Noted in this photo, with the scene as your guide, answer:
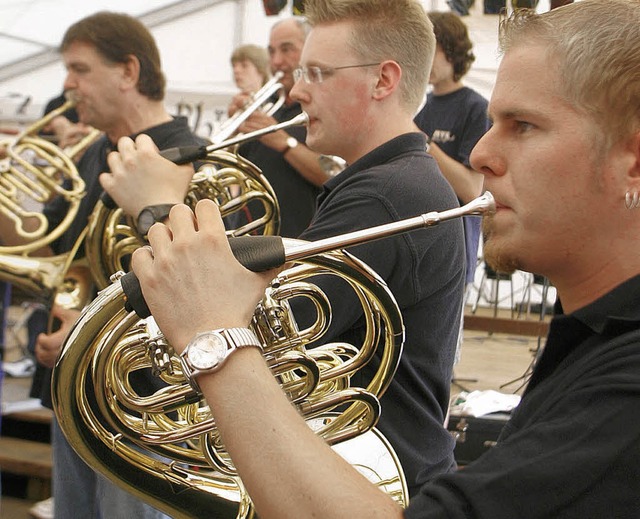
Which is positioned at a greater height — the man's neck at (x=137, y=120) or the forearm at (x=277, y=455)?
the forearm at (x=277, y=455)

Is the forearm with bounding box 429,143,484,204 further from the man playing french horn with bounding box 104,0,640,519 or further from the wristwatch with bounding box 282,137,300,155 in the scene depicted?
the man playing french horn with bounding box 104,0,640,519

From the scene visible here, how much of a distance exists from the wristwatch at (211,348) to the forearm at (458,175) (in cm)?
219

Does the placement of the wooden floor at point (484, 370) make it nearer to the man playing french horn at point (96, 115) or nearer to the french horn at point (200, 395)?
the man playing french horn at point (96, 115)

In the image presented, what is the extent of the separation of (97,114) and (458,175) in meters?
1.24

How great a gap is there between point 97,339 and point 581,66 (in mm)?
752

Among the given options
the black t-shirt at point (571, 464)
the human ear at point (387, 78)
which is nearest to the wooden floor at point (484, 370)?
the human ear at point (387, 78)

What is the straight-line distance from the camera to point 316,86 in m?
2.12

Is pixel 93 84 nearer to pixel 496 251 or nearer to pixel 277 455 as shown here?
pixel 496 251

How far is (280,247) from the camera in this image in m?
1.12

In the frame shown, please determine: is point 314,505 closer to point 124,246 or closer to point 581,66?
point 581,66

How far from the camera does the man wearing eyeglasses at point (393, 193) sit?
1.69 metres

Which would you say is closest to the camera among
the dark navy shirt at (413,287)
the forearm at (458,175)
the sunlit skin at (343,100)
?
the dark navy shirt at (413,287)

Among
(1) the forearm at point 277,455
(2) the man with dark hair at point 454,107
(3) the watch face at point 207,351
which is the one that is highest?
(3) the watch face at point 207,351

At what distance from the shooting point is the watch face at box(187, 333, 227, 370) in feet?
3.27
